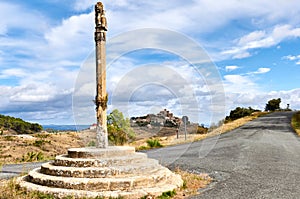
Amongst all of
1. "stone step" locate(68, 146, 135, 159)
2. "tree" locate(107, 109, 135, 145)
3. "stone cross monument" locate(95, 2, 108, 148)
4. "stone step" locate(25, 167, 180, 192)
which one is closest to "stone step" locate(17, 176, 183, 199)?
"stone step" locate(25, 167, 180, 192)

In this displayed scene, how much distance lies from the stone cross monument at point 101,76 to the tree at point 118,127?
7645 mm

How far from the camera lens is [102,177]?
6.71 meters

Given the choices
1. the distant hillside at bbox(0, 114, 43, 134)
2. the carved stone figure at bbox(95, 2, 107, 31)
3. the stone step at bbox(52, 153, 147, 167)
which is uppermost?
the carved stone figure at bbox(95, 2, 107, 31)

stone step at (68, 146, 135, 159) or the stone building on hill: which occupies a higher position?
the stone building on hill

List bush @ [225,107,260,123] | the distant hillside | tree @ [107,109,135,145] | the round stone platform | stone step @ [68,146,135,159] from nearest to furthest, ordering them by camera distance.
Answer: the round stone platform, stone step @ [68,146,135,159], tree @ [107,109,135,145], the distant hillside, bush @ [225,107,260,123]

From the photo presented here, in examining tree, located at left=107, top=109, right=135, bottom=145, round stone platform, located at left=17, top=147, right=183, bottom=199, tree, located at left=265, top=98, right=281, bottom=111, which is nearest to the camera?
round stone platform, located at left=17, top=147, right=183, bottom=199

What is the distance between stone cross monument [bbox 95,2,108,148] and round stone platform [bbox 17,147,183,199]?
80cm

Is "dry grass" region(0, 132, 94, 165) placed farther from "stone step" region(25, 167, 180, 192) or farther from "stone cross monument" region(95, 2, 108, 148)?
"stone step" region(25, 167, 180, 192)

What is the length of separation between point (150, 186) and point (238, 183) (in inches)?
93.2

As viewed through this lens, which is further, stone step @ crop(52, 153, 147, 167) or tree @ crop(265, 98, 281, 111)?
tree @ crop(265, 98, 281, 111)

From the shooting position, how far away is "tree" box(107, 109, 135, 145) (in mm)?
16062

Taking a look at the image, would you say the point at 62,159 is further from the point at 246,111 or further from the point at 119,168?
the point at 246,111

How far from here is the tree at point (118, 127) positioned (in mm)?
16062

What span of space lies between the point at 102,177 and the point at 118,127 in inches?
384
